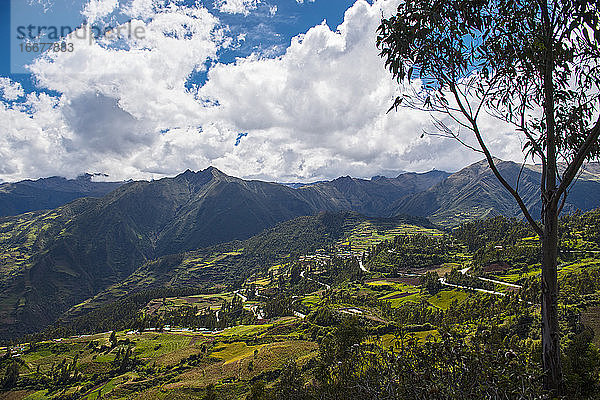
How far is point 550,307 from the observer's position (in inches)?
352

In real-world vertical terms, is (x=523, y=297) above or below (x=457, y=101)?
below

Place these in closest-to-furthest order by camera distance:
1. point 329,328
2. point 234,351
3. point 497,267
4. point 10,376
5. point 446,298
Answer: point 329,328 < point 234,351 < point 10,376 < point 446,298 < point 497,267

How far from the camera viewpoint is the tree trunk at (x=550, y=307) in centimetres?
873

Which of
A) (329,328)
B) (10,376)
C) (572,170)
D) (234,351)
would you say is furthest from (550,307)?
(10,376)

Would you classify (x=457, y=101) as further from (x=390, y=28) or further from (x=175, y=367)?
(x=175, y=367)

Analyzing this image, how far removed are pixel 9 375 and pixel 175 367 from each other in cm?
5185

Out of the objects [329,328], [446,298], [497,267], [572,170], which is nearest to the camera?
[572,170]

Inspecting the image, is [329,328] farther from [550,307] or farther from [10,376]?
A: [10,376]

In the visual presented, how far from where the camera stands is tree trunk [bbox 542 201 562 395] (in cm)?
873

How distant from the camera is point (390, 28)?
1055 cm

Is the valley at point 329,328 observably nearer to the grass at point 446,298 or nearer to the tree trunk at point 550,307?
the grass at point 446,298

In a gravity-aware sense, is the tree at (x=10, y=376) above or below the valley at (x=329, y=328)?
below

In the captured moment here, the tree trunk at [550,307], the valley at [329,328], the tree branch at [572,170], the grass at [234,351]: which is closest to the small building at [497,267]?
the valley at [329,328]

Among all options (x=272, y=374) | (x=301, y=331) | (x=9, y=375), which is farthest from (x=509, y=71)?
(x=9, y=375)
